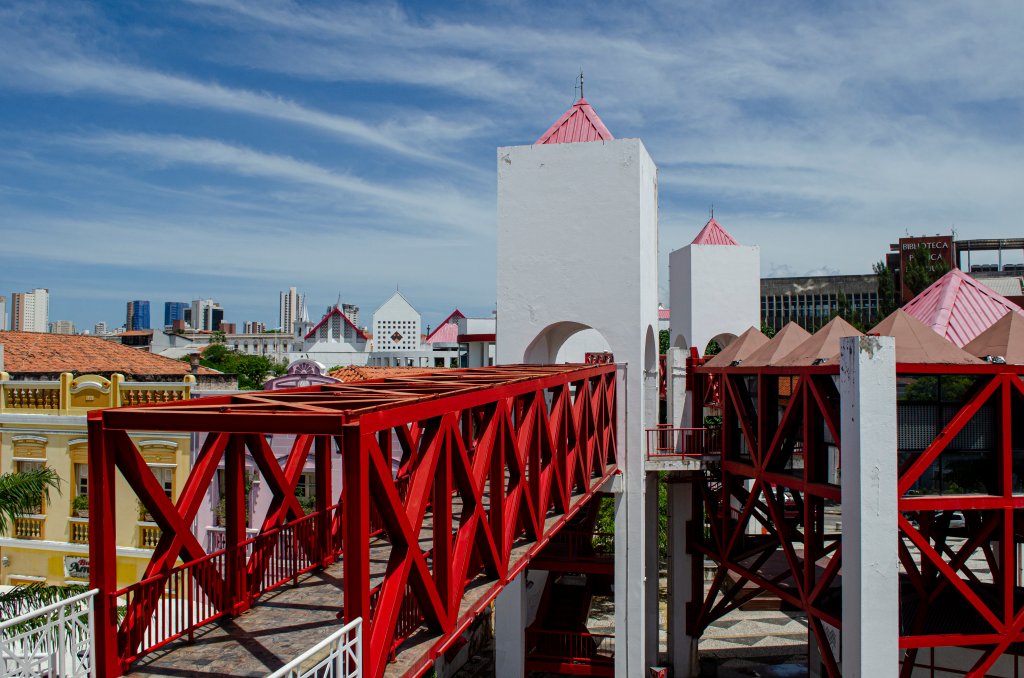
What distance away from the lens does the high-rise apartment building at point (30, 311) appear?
14138 centimetres

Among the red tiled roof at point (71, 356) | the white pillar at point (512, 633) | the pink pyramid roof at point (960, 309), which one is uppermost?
the pink pyramid roof at point (960, 309)

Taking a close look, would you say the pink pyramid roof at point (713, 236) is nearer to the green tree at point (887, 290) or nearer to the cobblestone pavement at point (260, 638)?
the cobblestone pavement at point (260, 638)

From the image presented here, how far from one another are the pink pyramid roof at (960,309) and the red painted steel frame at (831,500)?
13.0 feet

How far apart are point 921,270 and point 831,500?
53982mm

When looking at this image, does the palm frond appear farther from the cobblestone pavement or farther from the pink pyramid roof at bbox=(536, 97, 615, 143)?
the pink pyramid roof at bbox=(536, 97, 615, 143)

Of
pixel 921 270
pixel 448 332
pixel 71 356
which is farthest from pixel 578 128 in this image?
pixel 921 270

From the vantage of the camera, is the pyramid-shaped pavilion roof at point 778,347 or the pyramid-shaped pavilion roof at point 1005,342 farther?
the pyramid-shaped pavilion roof at point 778,347

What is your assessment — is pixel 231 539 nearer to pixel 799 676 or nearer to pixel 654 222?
pixel 654 222

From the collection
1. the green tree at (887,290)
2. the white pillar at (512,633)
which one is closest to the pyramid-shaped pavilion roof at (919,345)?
the white pillar at (512,633)

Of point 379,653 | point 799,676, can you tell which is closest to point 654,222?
point 799,676

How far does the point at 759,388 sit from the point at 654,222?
5527 mm

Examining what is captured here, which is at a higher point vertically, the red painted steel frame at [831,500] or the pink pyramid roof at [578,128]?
the pink pyramid roof at [578,128]

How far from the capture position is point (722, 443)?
2003 cm

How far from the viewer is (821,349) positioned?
15.4 metres
